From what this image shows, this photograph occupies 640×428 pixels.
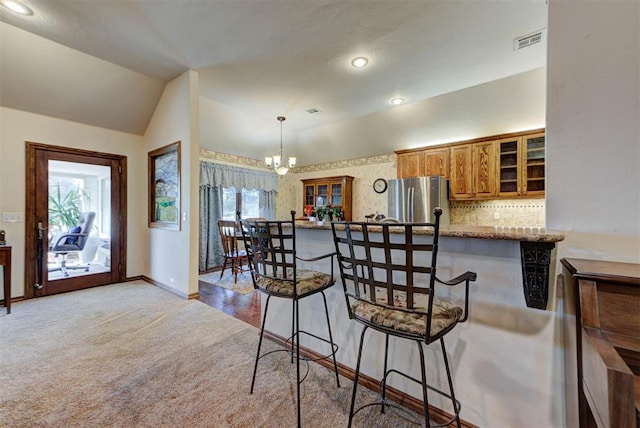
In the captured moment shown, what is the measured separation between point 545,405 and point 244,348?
202cm

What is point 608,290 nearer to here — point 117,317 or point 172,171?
point 117,317

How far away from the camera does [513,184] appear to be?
423 cm

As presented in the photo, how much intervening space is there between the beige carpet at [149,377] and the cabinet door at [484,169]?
4.00 metres

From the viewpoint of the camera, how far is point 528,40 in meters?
2.78

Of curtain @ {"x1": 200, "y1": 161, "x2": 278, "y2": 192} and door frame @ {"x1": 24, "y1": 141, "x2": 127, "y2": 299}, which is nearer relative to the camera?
door frame @ {"x1": 24, "y1": 141, "x2": 127, "y2": 299}

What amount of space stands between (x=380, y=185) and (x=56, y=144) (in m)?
5.59

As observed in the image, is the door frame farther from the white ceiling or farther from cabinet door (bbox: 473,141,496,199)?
cabinet door (bbox: 473,141,496,199)

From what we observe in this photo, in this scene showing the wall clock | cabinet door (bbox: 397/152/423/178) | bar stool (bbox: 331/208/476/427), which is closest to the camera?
bar stool (bbox: 331/208/476/427)

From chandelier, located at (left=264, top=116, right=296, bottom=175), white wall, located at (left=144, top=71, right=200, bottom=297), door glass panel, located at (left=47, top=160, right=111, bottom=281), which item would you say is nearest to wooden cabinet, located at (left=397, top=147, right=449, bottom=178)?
chandelier, located at (left=264, top=116, right=296, bottom=175)

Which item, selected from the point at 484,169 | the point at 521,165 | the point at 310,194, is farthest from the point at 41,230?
the point at 521,165

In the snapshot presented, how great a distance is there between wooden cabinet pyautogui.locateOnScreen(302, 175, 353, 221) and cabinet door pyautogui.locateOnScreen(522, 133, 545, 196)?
3.30 m

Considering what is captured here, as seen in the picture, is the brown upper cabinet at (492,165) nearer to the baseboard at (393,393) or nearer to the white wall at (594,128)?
the white wall at (594,128)

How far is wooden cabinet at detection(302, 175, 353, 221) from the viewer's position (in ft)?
20.3

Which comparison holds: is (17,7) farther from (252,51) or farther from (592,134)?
(592,134)
